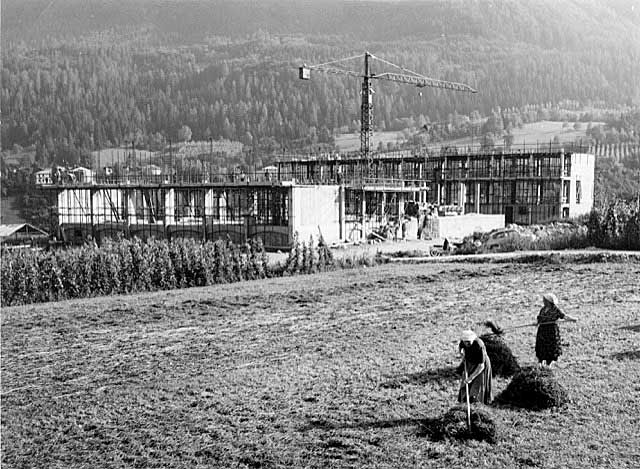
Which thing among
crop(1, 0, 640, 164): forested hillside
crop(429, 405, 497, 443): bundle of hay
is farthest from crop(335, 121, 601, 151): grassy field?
crop(429, 405, 497, 443): bundle of hay

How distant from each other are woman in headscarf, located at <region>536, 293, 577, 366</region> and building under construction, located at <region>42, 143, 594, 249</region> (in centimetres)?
2344

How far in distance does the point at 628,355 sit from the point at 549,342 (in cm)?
235

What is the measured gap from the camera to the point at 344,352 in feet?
50.6

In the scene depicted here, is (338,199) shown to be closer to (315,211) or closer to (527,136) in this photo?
(315,211)

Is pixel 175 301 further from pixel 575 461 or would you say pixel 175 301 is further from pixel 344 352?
pixel 575 461

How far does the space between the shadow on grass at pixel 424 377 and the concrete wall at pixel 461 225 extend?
114 feet

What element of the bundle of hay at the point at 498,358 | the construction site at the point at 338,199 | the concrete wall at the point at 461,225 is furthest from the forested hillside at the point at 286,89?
the bundle of hay at the point at 498,358

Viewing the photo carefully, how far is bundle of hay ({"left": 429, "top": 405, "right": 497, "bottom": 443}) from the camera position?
9984 mm

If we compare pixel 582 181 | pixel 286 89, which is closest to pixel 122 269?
pixel 582 181

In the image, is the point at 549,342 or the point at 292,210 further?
the point at 292,210

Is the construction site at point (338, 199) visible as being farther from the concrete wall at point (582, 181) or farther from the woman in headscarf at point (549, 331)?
the woman in headscarf at point (549, 331)

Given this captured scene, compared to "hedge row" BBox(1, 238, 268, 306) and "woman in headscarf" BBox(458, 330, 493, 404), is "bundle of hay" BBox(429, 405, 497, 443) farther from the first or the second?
"hedge row" BBox(1, 238, 268, 306)

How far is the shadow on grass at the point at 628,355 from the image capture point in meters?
13.7

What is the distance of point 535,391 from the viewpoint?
11141mm
